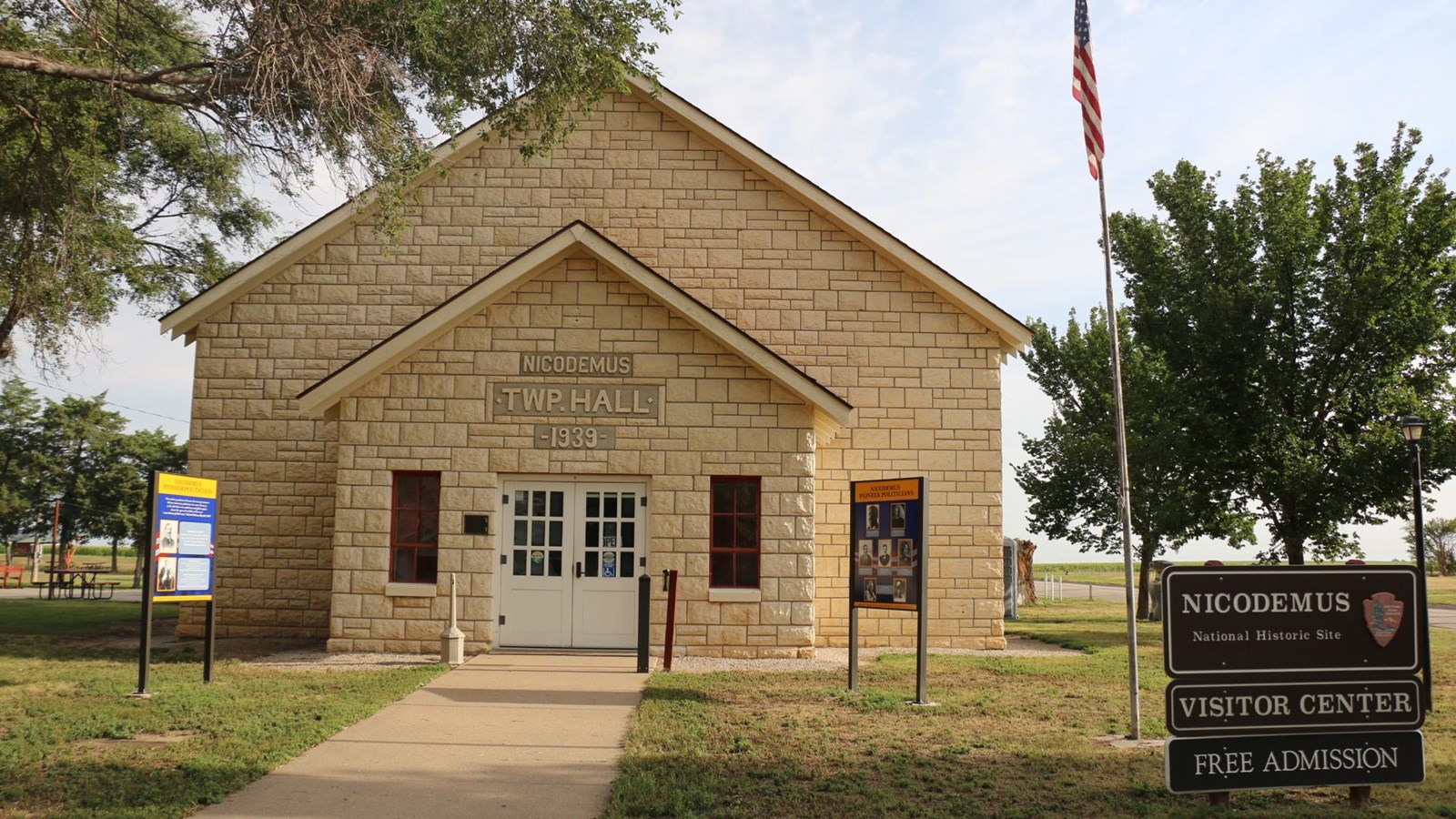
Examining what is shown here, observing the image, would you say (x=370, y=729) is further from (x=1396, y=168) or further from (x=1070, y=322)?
(x=1070, y=322)

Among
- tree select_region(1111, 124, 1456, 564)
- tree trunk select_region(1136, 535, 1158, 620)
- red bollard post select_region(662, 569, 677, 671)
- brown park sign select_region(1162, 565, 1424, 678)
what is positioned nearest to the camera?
brown park sign select_region(1162, 565, 1424, 678)

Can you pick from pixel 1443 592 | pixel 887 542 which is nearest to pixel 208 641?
pixel 887 542

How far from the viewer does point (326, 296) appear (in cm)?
1694

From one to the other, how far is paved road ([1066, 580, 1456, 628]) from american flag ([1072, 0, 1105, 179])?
739 inches

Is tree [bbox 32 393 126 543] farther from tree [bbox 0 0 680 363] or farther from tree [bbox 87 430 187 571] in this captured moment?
tree [bbox 0 0 680 363]

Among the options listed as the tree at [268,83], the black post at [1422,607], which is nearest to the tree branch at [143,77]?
the tree at [268,83]

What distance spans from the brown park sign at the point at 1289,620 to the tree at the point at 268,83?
8862 millimetres

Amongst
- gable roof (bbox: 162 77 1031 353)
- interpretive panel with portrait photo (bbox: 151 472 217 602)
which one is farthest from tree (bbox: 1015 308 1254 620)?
interpretive panel with portrait photo (bbox: 151 472 217 602)

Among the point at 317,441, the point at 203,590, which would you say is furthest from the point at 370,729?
the point at 317,441

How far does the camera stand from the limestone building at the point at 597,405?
14.4 meters

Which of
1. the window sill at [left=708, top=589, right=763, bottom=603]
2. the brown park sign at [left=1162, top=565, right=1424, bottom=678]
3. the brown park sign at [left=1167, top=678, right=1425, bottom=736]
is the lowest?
the brown park sign at [left=1167, top=678, right=1425, bottom=736]

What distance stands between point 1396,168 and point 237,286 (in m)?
20.4

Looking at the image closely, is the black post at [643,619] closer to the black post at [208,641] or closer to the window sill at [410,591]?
the window sill at [410,591]

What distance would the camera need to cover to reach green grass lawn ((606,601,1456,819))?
7051 millimetres
